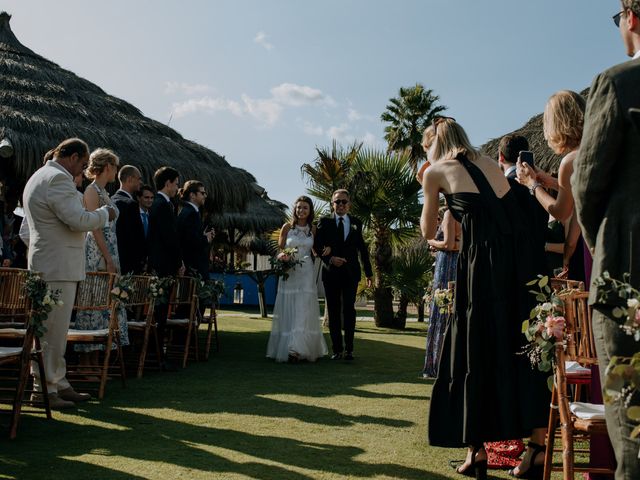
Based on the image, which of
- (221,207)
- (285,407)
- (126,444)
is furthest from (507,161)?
(221,207)

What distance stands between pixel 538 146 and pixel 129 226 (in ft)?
33.7

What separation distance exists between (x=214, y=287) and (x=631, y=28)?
769cm

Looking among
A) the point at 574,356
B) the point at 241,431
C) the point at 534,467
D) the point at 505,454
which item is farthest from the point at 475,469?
the point at 241,431

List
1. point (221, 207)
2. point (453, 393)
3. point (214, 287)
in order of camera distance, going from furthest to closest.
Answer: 1. point (221, 207)
2. point (214, 287)
3. point (453, 393)

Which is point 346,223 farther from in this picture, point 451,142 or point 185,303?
point 451,142

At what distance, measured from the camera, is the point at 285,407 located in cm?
637

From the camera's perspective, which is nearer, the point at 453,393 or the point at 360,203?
the point at 453,393

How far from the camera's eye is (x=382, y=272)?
681 inches

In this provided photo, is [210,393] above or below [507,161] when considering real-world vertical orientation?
below

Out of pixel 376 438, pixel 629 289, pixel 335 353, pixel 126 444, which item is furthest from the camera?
pixel 335 353

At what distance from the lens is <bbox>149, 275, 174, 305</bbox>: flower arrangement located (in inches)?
301

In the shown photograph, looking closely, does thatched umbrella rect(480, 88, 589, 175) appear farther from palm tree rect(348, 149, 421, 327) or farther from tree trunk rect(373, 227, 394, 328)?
tree trunk rect(373, 227, 394, 328)

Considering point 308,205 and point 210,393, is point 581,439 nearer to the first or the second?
point 210,393

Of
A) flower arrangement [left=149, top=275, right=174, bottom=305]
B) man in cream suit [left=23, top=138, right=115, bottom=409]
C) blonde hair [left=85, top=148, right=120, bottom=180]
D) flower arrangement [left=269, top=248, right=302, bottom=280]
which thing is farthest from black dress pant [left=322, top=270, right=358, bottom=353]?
man in cream suit [left=23, top=138, right=115, bottom=409]
